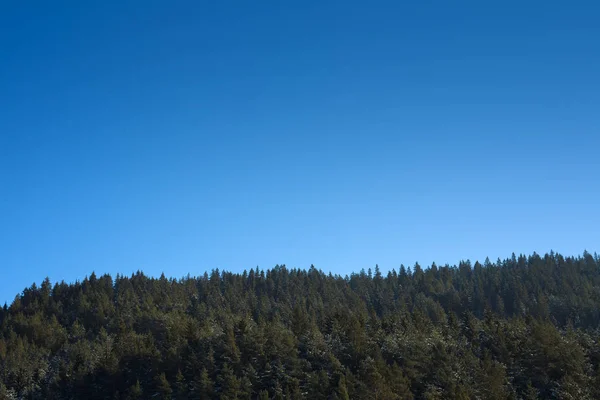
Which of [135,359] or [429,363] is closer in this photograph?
[429,363]

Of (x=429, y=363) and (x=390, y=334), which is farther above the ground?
(x=390, y=334)

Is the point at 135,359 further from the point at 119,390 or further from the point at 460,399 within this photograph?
the point at 460,399

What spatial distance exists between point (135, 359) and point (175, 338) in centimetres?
1047

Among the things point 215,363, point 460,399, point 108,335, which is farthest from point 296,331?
point 108,335

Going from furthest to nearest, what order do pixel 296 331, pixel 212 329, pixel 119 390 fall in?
pixel 212 329
pixel 296 331
pixel 119 390

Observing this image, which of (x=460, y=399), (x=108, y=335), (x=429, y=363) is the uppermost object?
(x=108, y=335)

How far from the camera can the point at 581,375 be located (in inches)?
4038

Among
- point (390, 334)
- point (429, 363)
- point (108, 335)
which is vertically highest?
point (108, 335)

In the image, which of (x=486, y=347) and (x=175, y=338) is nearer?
(x=486, y=347)

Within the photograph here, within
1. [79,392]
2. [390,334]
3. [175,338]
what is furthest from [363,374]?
[79,392]

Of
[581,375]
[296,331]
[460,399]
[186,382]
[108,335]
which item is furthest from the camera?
[108,335]

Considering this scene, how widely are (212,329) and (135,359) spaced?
23853 mm

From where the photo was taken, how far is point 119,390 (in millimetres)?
130875

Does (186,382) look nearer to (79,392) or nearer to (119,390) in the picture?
(119,390)
